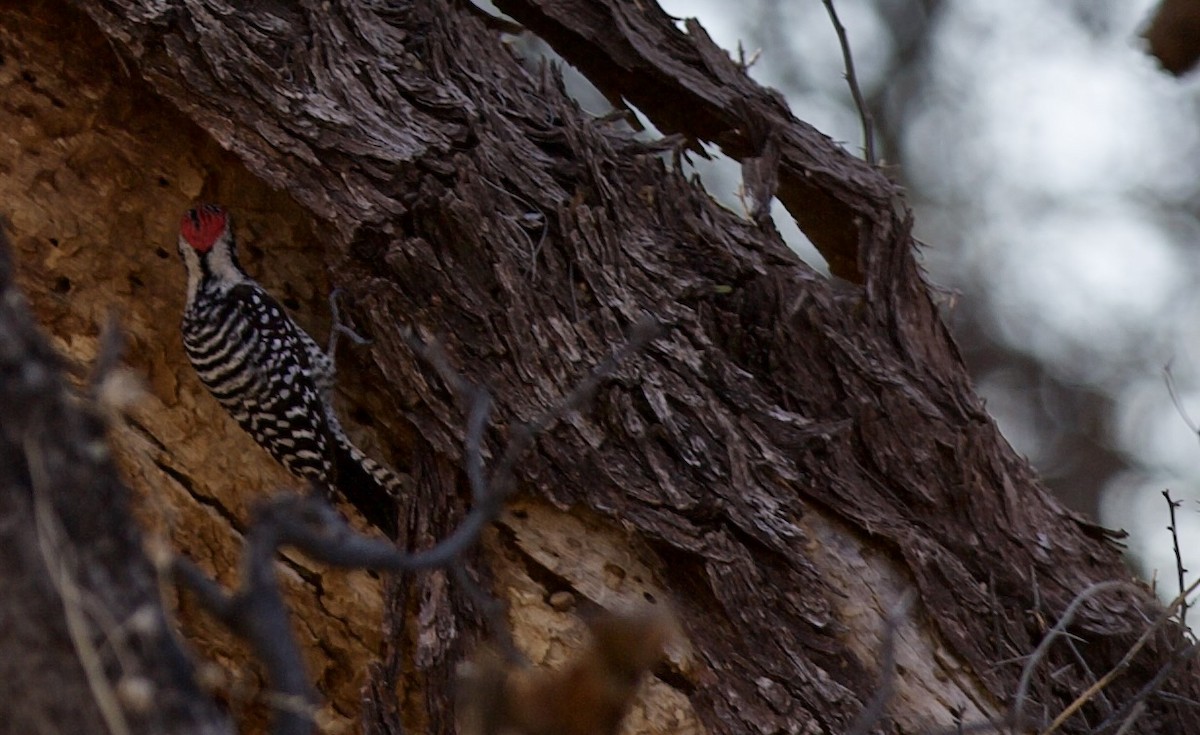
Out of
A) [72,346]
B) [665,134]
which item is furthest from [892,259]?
[72,346]

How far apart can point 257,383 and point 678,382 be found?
1.22 meters

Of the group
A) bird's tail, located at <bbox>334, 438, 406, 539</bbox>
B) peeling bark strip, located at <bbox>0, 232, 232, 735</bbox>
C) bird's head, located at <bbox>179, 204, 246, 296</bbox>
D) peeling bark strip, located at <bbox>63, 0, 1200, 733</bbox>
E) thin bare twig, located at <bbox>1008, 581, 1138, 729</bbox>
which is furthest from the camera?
bird's head, located at <bbox>179, 204, 246, 296</bbox>

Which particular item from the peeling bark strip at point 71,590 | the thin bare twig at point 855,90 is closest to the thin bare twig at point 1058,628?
the thin bare twig at point 855,90

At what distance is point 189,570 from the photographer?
1.20 metres

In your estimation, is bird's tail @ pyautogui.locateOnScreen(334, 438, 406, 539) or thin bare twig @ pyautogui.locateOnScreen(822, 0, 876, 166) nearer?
bird's tail @ pyautogui.locateOnScreen(334, 438, 406, 539)

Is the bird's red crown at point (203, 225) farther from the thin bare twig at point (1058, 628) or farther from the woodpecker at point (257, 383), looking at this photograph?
the thin bare twig at point (1058, 628)

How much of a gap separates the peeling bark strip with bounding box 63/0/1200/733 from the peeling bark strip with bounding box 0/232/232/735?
1.58 meters

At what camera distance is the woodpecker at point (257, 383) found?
3209 millimetres

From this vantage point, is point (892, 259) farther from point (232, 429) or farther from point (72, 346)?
point (72, 346)

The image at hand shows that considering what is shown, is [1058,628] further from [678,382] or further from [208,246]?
[208,246]

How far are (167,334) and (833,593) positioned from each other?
190cm

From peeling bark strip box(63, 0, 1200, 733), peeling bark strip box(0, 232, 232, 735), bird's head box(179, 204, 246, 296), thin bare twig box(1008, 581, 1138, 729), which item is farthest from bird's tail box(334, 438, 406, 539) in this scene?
peeling bark strip box(0, 232, 232, 735)

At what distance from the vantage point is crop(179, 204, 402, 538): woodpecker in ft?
10.5

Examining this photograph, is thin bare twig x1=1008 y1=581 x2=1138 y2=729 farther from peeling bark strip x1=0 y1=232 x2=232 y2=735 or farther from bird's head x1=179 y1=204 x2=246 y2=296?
bird's head x1=179 y1=204 x2=246 y2=296
